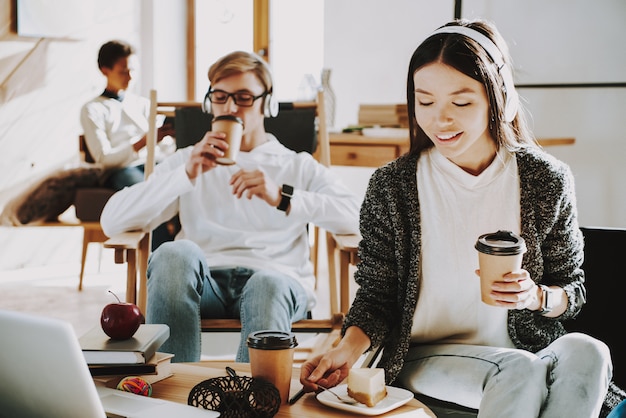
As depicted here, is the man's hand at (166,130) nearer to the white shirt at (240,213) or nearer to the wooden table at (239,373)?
the white shirt at (240,213)

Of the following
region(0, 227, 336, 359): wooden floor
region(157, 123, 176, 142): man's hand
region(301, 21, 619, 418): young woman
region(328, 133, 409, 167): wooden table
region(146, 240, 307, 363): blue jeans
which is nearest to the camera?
region(301, 21, 619, 418): young woman

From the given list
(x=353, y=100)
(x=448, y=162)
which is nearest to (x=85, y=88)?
(x=353, y=100)

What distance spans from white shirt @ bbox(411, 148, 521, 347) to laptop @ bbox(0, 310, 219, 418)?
708 millimetres

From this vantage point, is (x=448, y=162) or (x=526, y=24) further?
(x=526, y=24)

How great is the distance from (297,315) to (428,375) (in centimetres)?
71

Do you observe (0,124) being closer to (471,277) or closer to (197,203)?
(197,203)

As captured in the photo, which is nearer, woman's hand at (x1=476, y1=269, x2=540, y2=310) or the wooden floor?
woman's hand at (x1=476, y1=269, x2=540, y2=310)

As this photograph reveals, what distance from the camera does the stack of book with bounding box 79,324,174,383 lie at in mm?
1283

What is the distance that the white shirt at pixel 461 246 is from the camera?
1457mm

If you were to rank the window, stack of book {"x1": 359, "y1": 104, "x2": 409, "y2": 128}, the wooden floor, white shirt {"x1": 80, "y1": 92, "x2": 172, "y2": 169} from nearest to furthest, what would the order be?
stack of book {"x1": 359, "y1": 104, "x2": 409, "y2": 128}
the wooden floor
white shirt {"x1": 80, "y1": 92, "x2": 172, "y2": 169}
the window

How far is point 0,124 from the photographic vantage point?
474cm

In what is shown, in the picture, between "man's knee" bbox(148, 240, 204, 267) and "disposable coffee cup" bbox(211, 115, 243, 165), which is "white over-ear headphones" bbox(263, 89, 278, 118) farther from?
"man's knee" bbox(148, 240, 204, 267)

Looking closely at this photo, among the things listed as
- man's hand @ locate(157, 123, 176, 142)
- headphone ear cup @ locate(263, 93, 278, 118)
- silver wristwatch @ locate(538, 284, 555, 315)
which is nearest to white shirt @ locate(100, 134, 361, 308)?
headphone ear cup @ locate(263, 93, 278, 118)

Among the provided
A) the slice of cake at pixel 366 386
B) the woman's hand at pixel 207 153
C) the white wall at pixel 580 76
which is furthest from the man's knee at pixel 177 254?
the white wall at pixel 580 76
